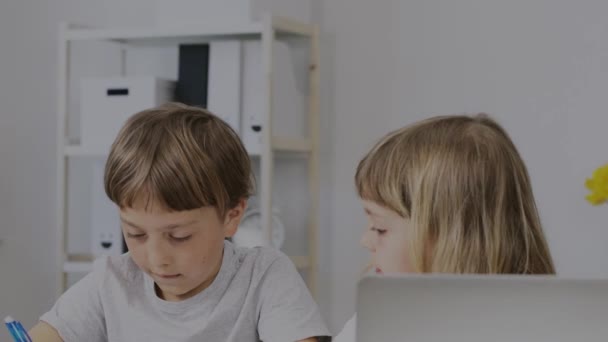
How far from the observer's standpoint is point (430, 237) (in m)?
1.02

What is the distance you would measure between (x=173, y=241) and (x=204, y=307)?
0.10 metres

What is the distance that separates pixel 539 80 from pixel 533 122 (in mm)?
126

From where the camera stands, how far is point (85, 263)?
288cm

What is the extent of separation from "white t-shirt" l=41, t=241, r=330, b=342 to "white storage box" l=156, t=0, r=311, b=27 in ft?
5.48

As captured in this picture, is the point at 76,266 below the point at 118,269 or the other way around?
below

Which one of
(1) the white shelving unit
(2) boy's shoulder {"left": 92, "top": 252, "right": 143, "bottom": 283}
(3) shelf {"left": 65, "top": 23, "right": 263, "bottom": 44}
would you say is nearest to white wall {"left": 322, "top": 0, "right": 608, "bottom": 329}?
(1) the white shelving unit

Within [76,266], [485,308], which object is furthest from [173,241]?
[76,266]

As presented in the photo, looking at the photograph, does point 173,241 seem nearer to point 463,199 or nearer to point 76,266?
point 463,199

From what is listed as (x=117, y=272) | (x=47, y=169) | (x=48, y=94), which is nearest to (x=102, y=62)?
(x=48, y=94)

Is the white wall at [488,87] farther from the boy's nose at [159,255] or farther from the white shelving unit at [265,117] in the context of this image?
the boy's nose at [159,255]

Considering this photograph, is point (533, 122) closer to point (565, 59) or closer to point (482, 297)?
point (565, 59)

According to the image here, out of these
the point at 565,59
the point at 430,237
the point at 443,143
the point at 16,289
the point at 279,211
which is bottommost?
the point at 16,289

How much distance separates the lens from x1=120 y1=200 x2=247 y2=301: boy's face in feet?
3.79

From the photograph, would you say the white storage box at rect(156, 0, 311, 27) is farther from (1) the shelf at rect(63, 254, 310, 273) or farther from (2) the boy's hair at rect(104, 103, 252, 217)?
(2) the boy's hair at rect(104, 103, 252, 217)
